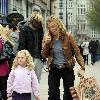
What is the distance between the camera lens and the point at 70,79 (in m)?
11.6

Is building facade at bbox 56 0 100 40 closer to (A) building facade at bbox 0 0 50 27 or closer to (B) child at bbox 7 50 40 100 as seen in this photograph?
(A) building facade at bbox 0 0 50 27

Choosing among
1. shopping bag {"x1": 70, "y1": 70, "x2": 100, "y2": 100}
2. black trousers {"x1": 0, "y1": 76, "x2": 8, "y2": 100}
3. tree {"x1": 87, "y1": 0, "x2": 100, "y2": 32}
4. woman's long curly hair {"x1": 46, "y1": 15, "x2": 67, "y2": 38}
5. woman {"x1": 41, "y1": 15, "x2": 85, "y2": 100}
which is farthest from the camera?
tree {"x1": 87, "y1": 0, "x2": 100, "y2": 32}

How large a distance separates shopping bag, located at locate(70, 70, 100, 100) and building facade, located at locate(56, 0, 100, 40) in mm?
131117

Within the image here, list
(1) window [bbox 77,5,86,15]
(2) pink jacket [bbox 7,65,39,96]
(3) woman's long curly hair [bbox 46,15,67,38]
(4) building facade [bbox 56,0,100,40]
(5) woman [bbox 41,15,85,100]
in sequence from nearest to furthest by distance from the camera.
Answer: (2) pink jacket [bbox 7,65,39,96]
(3) woman's long curly hair [bbox 46,15,67,38]
(5) woman [bbox 41,15,85,100]
(4) building facade [bbox 56,0,100,40]
(1) window [bbox 77,5,86,15]

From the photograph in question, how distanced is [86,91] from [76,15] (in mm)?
138863

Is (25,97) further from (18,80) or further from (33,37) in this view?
(33,37)

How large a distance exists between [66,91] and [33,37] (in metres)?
1.40

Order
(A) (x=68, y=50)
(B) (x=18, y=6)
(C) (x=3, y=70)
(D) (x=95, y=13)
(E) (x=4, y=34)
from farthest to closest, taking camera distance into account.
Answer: (D) (x=95, y=13) → (B) (x=18, y=6) → (E) (x=4, y=34) → (C) (x=3, y=70) → (A) (x=68, y=50)

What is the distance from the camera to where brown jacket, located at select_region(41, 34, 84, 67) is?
1155cm

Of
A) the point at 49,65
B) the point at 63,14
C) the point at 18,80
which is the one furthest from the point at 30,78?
the point at 63,14

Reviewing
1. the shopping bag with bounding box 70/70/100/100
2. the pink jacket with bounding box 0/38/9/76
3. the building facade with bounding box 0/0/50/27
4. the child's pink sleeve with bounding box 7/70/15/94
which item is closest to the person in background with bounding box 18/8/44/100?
the pink jacket with bounding box 0/38/9/76

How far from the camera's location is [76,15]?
149000mm

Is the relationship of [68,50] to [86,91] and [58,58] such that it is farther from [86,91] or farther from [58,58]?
[86,91]

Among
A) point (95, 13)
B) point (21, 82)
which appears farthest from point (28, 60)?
point (95, 13)
